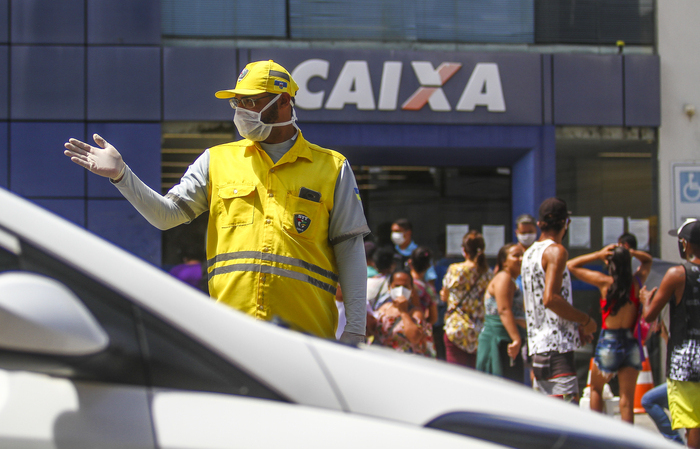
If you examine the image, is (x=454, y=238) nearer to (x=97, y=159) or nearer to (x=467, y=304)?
(x=467, y=304)

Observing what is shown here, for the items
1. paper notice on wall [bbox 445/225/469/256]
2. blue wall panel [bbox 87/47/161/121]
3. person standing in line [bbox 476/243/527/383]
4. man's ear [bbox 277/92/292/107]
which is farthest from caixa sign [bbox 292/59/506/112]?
man's ear [bbox 277/92/292/107]

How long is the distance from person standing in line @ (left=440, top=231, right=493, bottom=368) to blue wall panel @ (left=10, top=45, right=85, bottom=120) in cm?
506

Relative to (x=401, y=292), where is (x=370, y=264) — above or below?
above

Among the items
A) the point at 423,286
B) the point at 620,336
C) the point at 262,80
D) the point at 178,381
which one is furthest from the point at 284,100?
the point at 620,336

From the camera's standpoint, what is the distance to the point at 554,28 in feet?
27.5

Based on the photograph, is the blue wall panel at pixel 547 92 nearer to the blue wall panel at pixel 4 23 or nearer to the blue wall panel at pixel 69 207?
the blue wall panel at pixel 69 207

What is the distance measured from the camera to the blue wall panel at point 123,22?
7781 millimetres

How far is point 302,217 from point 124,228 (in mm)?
5767

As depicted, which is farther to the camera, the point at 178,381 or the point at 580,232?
the point at 580,232

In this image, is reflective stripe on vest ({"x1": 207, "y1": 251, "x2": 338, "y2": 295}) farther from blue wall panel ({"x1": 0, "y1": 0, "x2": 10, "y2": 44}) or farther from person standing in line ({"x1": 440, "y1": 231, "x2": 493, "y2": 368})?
blue wall panel ({"x1": 0, "y1": 0, "x2": 10, "y2": 44})

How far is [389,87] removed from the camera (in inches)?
310

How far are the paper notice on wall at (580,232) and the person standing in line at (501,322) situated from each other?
9.70 ft

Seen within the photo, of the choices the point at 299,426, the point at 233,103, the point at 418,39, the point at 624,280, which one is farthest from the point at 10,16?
the point at 299,426

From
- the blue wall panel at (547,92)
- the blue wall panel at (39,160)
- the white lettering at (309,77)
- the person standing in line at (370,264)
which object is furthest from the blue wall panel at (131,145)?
the blue wall panel at (547,92)
